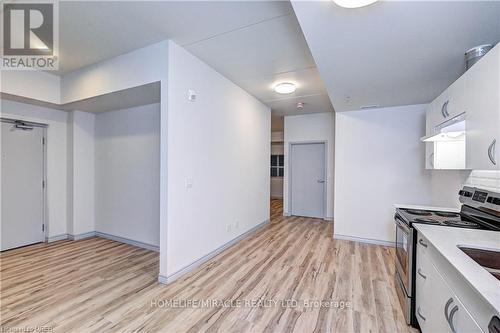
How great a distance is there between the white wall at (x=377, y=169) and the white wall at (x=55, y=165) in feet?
16.6

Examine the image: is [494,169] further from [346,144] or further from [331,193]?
[331,193]

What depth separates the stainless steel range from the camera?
173 cm

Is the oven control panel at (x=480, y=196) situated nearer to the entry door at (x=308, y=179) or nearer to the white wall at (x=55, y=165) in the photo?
the entry door at (x=308, y=179)

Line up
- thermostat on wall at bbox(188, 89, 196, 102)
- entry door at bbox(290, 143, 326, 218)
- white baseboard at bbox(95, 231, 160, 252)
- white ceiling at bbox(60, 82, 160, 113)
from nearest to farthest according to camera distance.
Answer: thermostat on wall at bbox(188, 89, 196, 102) < white ceiling at bbox(60, 82, 160, 113) < white baseboard at bbox(95, 231, 160, 252) < entry door at bbox(290, 143, 326, 218)

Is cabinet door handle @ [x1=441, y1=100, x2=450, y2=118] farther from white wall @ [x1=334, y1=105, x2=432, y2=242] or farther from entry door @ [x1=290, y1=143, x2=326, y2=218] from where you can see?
entry door @ [x1=290, y1=143, x2=326, y2=218]

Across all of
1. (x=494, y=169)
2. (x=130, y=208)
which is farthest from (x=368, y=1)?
(x=130, y=208)

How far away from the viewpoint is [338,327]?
6.32 feet

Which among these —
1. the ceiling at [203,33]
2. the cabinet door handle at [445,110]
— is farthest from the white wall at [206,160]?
the cabinet door handle at [445,110]

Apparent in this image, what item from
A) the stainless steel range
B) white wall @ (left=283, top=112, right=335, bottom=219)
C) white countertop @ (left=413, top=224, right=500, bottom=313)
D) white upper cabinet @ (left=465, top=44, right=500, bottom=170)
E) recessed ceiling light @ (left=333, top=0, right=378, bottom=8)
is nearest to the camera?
white countertop @ (left=413, top=224, right=500, bottom=313)

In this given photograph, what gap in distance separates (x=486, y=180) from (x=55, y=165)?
5.77 meters

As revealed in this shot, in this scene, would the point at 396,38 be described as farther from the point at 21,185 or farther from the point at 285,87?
the point at 21,185

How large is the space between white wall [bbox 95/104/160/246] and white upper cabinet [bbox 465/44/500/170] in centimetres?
369

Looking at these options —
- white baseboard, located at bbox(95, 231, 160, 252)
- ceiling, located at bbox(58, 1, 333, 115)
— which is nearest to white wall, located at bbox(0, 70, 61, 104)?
ceiling, located at bbox(58, 1, 333, 115)

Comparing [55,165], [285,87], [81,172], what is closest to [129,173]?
[81,172]
